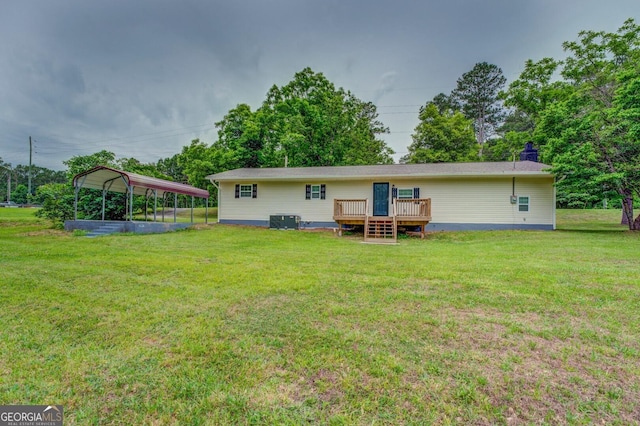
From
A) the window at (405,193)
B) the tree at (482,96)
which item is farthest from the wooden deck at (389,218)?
the tree at (482,96)

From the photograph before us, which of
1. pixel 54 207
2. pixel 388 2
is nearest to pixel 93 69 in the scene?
pixel 54 207

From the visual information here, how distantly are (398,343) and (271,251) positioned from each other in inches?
219

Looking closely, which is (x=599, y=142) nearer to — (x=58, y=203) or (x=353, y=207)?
(x=353, y=207)

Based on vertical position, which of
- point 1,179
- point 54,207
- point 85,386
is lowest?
point 85,386

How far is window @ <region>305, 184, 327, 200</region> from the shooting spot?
1477 cm

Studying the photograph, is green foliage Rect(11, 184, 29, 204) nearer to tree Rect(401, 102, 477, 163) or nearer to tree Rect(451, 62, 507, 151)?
tree Rect(401, 102, 477, 163)

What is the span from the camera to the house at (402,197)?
12516 millimetres

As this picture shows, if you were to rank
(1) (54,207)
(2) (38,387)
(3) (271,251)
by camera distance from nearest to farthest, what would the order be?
(2) (38,387) → (3) (271,251) → (1) (54,207)

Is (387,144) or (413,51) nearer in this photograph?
(413,51)

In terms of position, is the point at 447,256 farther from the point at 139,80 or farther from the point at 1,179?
the point at 1,179

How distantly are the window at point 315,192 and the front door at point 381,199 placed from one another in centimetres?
264

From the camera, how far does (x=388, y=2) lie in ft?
39.9

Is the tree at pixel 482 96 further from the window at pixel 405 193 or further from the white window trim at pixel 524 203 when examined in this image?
the window at pixel 405 193

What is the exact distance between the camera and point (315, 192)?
1489 centimetres
